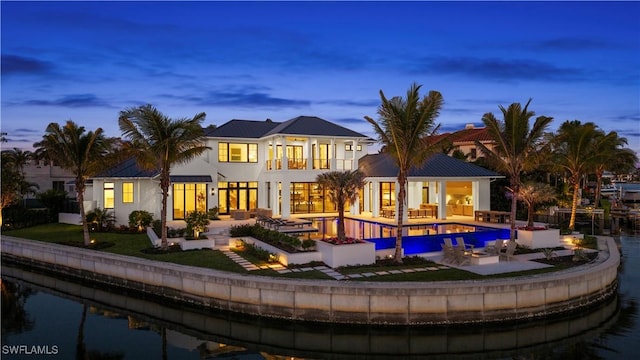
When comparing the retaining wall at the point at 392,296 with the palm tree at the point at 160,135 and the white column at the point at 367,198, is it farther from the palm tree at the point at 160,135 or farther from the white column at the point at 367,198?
the white column at the point at 367,198

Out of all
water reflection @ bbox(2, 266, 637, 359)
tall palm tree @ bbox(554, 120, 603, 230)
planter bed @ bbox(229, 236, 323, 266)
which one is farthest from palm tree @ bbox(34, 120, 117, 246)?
tall palm tree @ bbox(554, 120, 603, 230)

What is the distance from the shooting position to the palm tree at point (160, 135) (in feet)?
59.5

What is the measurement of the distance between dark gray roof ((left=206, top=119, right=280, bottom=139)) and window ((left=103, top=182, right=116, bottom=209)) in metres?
6.88

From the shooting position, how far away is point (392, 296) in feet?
40.4

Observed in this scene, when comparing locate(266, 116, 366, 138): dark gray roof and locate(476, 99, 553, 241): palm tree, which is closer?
locate(476, 99, 553, 241): palm tree

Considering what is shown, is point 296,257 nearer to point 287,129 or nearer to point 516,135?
point 516,135

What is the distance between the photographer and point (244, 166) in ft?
101

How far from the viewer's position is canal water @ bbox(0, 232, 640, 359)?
11.5 m

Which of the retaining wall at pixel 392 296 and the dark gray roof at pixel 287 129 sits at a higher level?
the dark gray roof at pixel 287 129

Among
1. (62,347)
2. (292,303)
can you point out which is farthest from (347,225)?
(62,347)

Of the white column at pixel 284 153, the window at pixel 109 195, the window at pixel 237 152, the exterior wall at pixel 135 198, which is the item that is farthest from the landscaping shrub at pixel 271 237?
the window at pixel 109 195

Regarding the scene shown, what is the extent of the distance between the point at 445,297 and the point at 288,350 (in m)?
4.54

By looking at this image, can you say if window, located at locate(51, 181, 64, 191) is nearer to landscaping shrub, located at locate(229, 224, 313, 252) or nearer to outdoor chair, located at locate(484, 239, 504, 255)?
landscaping shrub, located at locate(229, 224, 313, 252)

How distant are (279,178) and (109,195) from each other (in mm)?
10371
